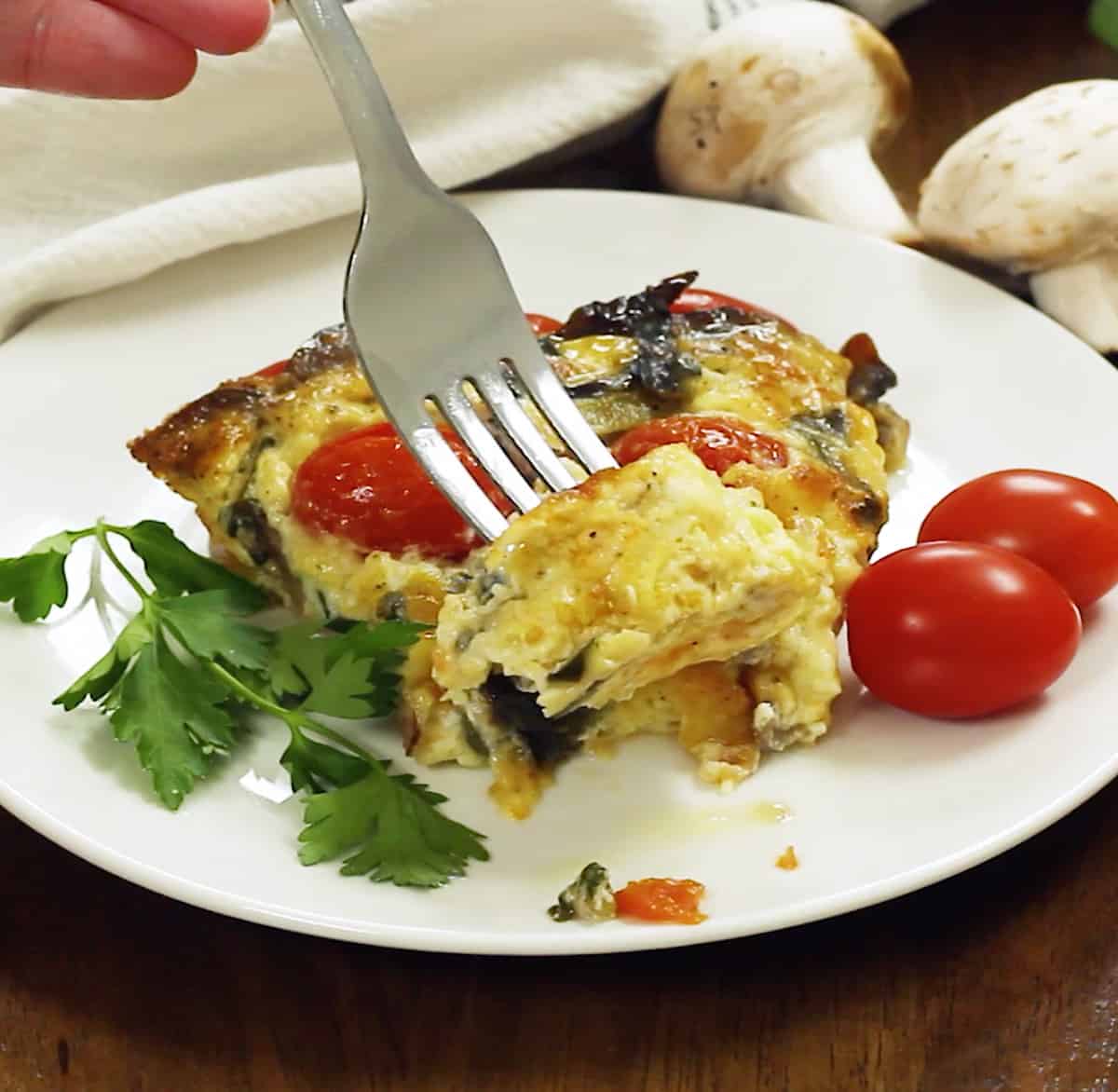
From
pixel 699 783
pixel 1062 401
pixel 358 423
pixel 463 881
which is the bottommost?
pixel 1062 401

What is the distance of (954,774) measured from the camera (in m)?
2.30

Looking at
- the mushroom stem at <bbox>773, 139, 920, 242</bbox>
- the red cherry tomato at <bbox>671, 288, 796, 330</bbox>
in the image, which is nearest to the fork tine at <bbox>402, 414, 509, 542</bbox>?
the red cherry tomato at <bbox>671, 288, 796, 330</bbox>

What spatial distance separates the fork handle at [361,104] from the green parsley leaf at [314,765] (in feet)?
3.21

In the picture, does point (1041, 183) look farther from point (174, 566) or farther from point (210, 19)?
point (174, 566)

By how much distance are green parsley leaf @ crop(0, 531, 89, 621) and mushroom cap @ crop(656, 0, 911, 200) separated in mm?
1973

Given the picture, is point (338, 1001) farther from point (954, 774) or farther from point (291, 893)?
point (954, 774)

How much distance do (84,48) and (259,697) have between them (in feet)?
3.92

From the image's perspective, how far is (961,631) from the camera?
7.80ft

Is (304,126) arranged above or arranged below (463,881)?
above

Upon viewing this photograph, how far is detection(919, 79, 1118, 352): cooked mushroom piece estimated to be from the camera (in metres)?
3.29

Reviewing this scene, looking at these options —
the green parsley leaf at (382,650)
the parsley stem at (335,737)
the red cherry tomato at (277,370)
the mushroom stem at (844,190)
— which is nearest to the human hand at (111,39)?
the red cherry tomato at (277,370)

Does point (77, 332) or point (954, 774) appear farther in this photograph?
point (77, 332)

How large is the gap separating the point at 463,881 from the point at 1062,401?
163cm

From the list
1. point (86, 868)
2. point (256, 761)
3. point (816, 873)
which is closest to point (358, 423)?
point (256, 761)
